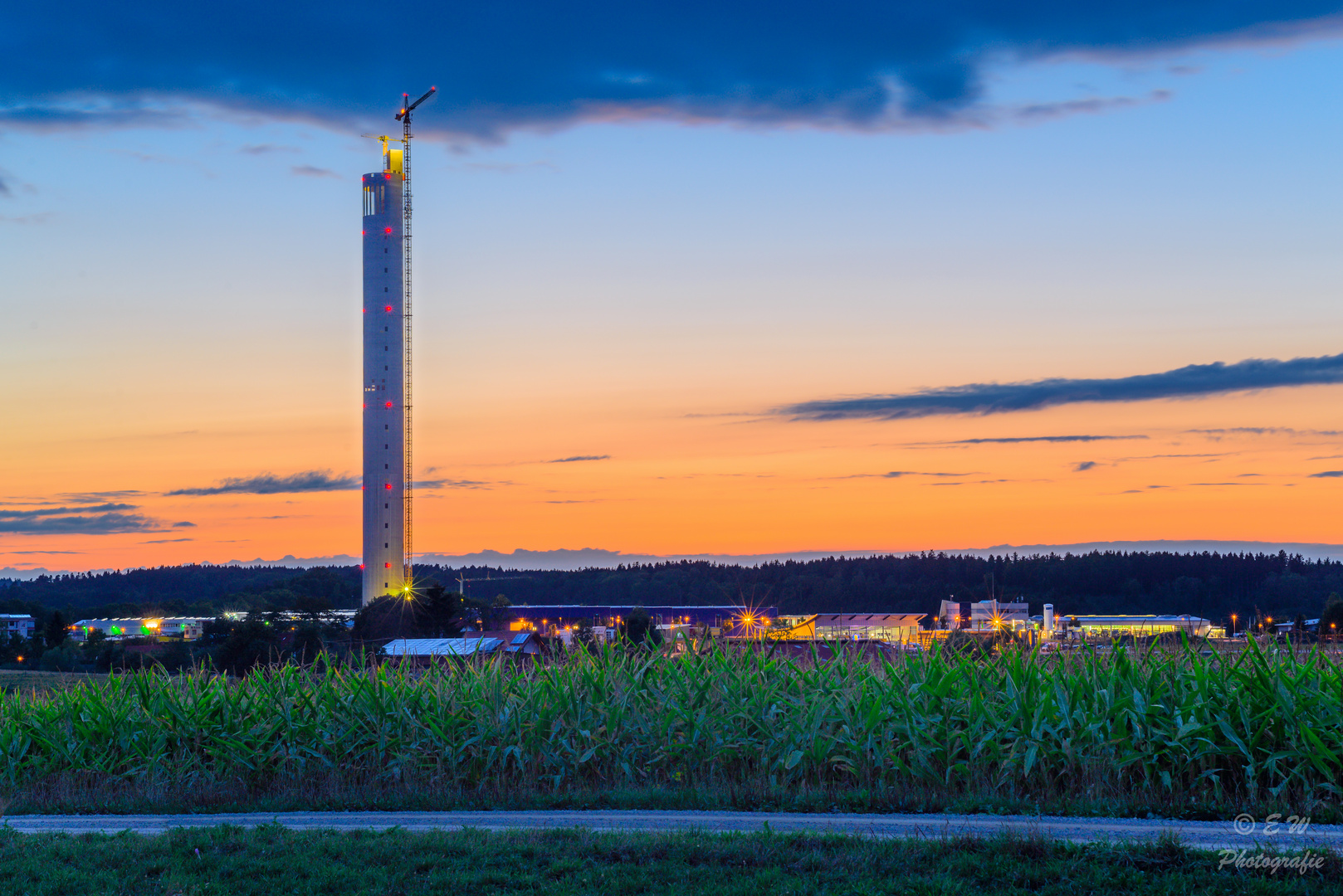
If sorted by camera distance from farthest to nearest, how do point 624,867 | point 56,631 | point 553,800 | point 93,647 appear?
point 56,631 → point 93,647 → point 553,800 → point 624,867

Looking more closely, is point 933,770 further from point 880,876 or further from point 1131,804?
point 880,876

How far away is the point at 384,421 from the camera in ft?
301

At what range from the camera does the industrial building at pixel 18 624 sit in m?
94.3

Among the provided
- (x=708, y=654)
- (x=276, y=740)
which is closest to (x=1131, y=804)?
(x=708, y=654)

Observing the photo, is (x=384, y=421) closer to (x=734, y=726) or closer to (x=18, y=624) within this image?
(x=18, y=624)

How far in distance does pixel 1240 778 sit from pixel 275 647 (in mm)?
52376

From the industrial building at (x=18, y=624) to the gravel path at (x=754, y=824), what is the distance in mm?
90569

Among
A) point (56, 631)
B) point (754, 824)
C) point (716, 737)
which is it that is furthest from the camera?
point (56, 631)

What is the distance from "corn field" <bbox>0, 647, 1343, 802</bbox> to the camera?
41.7ft

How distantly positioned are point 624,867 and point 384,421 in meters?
86.0

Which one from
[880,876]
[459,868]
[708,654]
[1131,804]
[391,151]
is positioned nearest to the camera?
[880,876]

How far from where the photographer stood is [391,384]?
91.9 metres

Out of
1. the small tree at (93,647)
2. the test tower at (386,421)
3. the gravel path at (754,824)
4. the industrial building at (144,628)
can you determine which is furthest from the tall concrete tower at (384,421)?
the gravel path at (754,824)

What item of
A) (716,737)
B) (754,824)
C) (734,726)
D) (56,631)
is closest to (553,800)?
(716,737)
